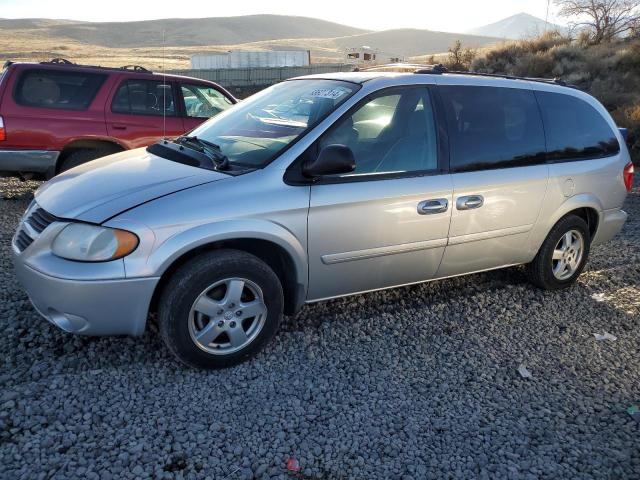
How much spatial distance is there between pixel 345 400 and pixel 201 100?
6203mm

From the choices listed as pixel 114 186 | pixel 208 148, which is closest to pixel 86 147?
pixel 208 148

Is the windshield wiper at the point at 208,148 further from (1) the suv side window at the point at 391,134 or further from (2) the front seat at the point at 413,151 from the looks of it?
(2) the front seat at the point at 413,151

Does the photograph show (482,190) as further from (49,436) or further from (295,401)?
(49,436)

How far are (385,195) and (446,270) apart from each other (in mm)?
934

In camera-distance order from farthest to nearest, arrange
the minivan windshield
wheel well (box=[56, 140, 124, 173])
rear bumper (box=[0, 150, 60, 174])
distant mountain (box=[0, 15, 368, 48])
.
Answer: distant mountain (box=[0, 15, 368, 48]) → wheel well (box=[56, 140, 124, 173]) → rear bumper (box=[0, 150, 60, 174]) → the minivan windshield

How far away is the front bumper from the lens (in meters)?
3.18

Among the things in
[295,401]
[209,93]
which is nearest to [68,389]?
[295,401]

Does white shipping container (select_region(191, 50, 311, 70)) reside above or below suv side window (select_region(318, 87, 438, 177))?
below

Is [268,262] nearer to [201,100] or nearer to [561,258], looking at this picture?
[561,258]

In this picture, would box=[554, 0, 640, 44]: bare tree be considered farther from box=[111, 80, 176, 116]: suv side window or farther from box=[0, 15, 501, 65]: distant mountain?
box=[0, 15, 501, 65]: distant mountain

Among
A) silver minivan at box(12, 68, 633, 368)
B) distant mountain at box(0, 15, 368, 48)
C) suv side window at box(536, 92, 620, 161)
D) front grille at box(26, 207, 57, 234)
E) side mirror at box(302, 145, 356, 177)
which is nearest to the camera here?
silver minivan at box(12, 68, 633, 368)

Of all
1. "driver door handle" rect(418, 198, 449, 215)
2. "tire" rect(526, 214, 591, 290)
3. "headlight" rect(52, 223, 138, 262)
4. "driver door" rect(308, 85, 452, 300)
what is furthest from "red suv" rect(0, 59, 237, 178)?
"tire" rect(526, 214, 591, 290)

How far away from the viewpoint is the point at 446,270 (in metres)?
4.45

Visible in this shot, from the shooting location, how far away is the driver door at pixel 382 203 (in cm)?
378
